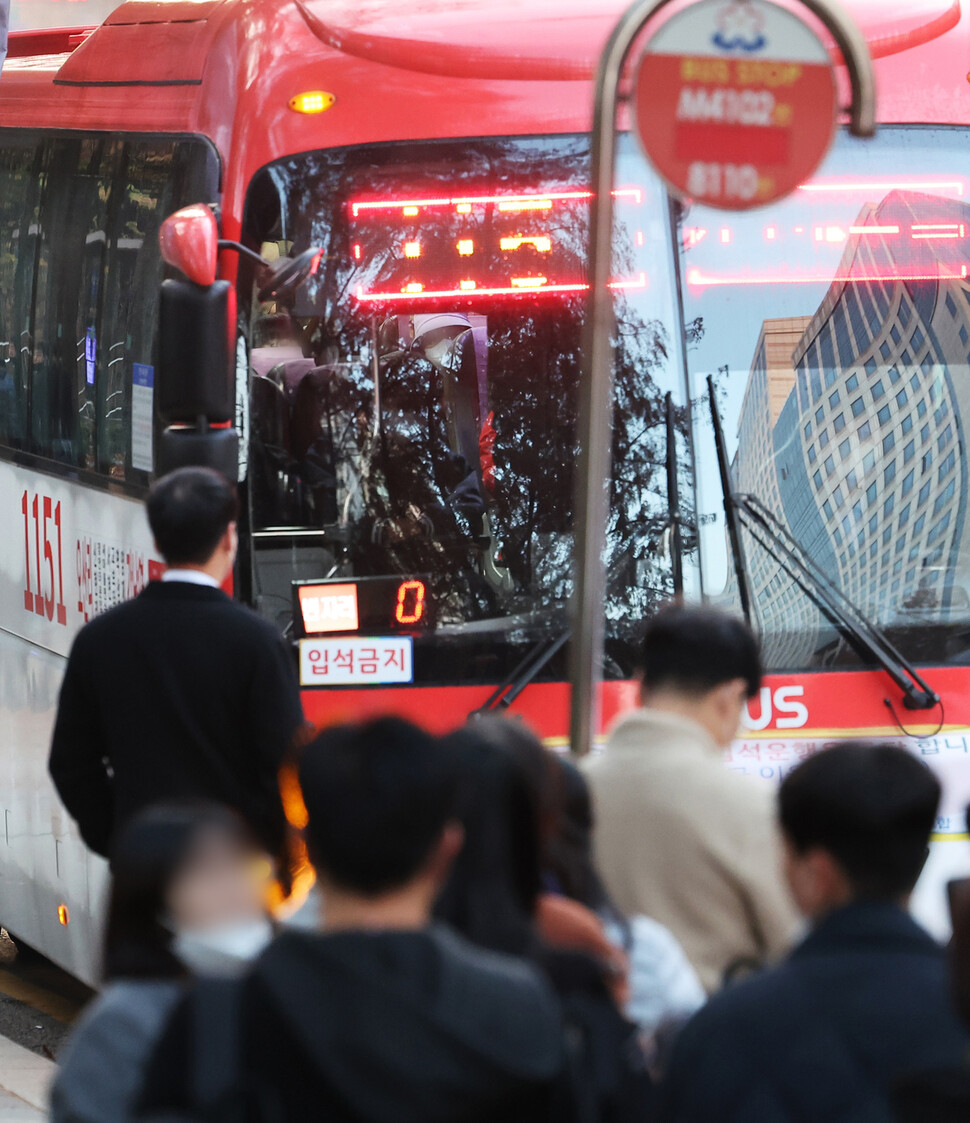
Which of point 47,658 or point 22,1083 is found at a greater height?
point 47,658

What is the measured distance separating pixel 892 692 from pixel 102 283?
133 inches

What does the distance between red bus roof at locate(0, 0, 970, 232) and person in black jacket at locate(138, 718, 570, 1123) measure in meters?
4.16

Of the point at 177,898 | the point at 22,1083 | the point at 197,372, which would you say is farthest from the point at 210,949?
the point at 22,1083

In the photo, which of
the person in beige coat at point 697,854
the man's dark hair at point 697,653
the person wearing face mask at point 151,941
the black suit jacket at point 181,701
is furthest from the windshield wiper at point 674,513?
the person wearing face mask at point 151,941

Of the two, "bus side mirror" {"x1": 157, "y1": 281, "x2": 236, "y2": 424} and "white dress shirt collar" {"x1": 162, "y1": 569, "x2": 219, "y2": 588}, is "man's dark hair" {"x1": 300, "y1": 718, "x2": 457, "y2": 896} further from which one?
"bus side mirror" {"x1": 157, "y1": 281, "x2": 236, "y2": 424}

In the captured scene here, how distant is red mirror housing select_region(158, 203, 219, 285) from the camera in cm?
580

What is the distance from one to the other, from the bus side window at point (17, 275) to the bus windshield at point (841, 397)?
10.8 ft

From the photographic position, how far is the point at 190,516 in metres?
4.64

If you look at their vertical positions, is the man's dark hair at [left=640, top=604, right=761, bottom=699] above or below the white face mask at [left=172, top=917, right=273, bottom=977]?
above

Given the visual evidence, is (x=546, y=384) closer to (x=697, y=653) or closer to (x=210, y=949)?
(x=697, y=653)

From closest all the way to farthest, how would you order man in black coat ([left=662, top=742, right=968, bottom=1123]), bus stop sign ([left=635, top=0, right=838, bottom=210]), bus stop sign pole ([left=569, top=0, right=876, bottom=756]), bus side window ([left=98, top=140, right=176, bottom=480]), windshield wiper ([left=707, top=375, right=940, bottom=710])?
man in black coat ([left=662, top=742, right=968, bottom=1123])
bus stop sign pole ([left=569, top=0, right=876, bottom=756])
bus stop sign ([left=635, top=0, right=838, bottom=210])
windshield wiper ([left=707, top=375, right=940, bottom=710])
bus side window ([left=98, top=140, right=176, bottom=480])

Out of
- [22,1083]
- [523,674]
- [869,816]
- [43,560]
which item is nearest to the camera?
[869,816]

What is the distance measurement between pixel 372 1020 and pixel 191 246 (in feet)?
13.0

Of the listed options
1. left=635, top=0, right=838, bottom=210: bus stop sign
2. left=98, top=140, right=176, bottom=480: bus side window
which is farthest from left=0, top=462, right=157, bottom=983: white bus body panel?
left=635, top=0, right=838, bottom=210: bus stop sign
